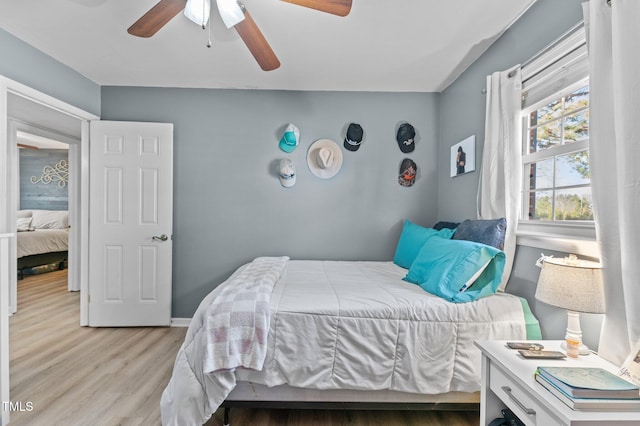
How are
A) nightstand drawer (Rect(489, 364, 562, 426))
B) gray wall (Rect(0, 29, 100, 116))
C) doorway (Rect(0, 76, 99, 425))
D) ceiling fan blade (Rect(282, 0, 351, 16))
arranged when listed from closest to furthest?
1. nightstand drawer (Rect(489, 364, 562, 426))
2. ceiling fan blade (Rect(282, 0, 351, 16))
3. doorway (Rect(0, 76, 99, 425))
4. gray wall (Rect(0, 29, 100, 116))

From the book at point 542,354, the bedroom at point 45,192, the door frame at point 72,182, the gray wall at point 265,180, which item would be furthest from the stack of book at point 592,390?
the bedroom at point 45,192

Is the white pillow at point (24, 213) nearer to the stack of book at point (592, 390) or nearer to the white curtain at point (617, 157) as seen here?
the stack of book at point (592, 390)

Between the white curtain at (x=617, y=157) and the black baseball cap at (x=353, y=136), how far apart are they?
2064 mm

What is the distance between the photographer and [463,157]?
2.83 metres

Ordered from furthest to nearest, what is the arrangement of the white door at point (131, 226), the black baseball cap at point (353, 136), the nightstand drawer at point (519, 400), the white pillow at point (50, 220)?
the white pillow at point (50, 220) < the black baseball cap at point (353, 136) < the white door at point (131, 226) < the nightstand drawer at point (519, 400)

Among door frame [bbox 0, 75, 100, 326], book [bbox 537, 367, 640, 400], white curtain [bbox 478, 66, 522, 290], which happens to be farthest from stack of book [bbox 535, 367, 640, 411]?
door frame [bbox 0, 75, 100, 326]

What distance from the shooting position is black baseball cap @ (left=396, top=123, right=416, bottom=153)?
335cm

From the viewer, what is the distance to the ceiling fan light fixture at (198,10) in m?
1.64

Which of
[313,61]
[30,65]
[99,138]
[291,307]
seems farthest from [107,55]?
[291,307]

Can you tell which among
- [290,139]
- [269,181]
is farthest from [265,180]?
[290,139]

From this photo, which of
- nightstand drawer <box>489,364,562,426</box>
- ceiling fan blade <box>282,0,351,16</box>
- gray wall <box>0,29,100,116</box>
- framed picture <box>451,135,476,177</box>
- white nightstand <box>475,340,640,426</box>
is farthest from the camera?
framed picture <box>451,135,476,177</box>

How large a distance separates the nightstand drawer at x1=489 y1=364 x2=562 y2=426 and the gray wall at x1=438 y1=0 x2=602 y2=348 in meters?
0.53

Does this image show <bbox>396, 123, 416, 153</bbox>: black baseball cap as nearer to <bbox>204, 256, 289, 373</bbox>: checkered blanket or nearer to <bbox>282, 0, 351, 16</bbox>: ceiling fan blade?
<bbox>282, 0, 351, 16</bbox>: ceiling fan blade

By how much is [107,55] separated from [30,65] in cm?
54
